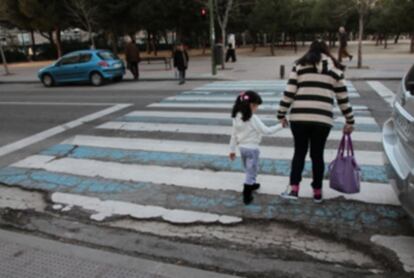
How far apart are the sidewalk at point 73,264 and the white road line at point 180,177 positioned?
5.90 feet

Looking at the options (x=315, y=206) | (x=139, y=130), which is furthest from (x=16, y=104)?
(x=315, y=206)

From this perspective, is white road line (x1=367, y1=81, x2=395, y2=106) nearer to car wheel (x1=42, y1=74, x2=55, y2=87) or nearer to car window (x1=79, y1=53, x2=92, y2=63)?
car window (x1=79, y1=53, x2=92, y2=63)

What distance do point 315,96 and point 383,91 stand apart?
8.91 meters

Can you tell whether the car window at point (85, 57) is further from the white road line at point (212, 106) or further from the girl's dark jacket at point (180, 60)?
the white road line at point (212, 106)

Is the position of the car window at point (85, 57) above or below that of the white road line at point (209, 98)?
above

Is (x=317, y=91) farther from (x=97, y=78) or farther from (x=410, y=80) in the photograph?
(x=97, y=78)

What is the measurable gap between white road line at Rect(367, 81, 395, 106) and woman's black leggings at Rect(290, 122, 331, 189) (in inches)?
253

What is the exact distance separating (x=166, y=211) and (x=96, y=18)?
3160 centimetres

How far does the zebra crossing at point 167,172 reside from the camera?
4.60m

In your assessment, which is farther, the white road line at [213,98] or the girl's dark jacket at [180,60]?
the girl's dark jacket at [180,60]

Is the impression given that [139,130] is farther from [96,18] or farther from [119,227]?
Answer: [96,18]

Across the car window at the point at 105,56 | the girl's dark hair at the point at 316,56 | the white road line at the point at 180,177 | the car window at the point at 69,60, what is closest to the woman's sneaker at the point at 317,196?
the white road line at the point at 180,177

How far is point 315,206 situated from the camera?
4.41 metres

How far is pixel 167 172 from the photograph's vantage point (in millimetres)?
5789
